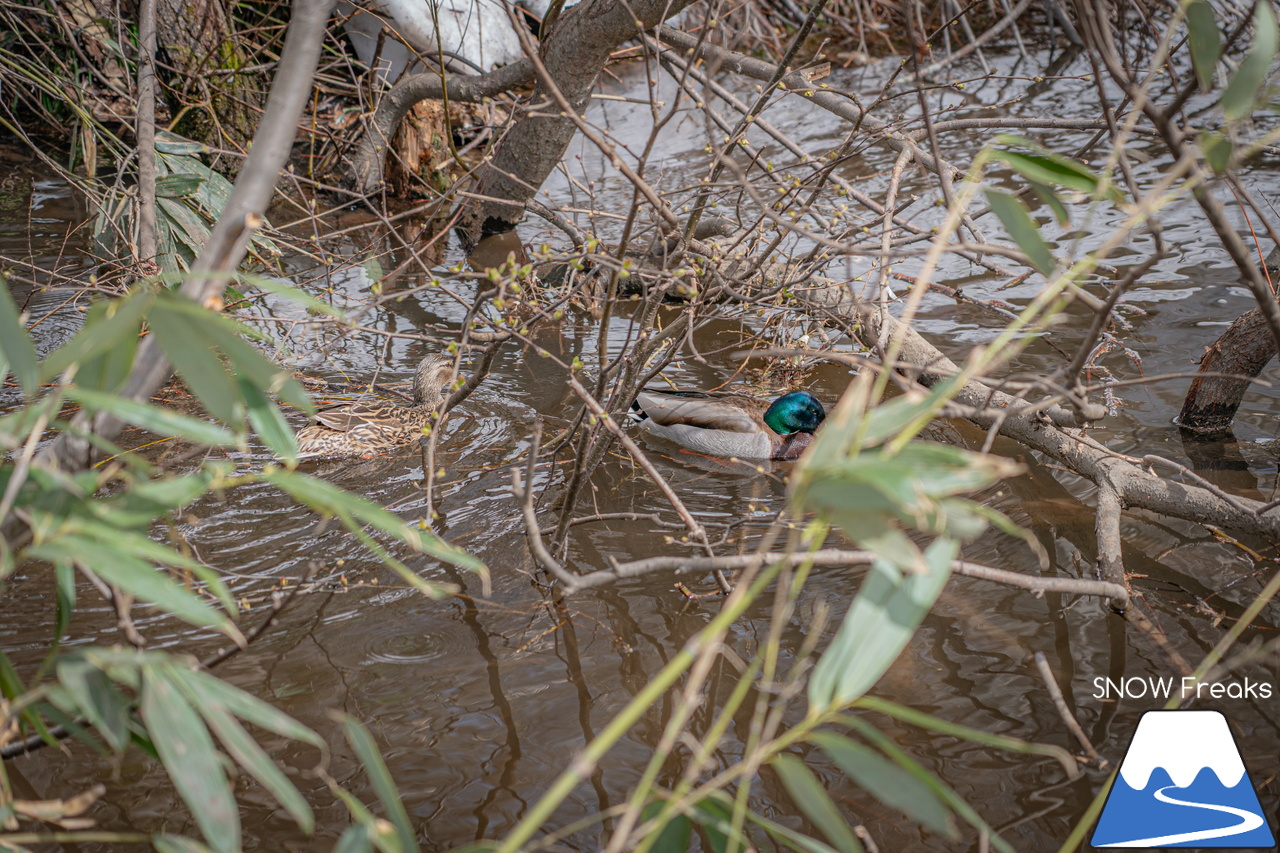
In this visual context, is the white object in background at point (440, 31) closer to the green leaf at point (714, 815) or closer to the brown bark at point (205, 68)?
the brown bark at point (205, 68)

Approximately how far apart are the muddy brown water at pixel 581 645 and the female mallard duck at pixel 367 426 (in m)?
0.12

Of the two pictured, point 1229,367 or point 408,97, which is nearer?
point 1229,367

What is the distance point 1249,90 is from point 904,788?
986 millimetres

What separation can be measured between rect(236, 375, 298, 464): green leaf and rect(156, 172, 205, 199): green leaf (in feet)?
9.75

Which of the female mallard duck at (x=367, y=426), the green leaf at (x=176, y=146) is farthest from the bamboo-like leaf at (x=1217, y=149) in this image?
the green leaf at (x=176, y=146)

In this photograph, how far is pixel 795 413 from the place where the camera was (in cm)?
463

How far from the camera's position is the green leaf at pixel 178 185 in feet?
12.1

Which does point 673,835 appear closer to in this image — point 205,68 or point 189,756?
point 189,756

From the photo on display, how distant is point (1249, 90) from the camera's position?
3.72ft

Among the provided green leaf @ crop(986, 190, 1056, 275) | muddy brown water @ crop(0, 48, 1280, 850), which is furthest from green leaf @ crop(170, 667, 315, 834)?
green leaf @ crop(986, 190, 1056, 275)

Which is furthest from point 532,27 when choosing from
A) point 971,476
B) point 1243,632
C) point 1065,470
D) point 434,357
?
point 971,476

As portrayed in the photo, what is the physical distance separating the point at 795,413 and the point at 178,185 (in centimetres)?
307

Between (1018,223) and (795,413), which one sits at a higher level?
(1018,223)

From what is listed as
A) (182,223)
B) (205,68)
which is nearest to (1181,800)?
(182,223)
